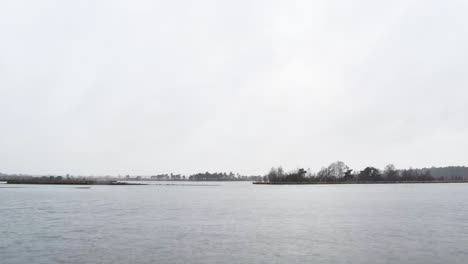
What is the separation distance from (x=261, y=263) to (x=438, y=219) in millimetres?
26756

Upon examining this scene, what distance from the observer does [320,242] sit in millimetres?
27297

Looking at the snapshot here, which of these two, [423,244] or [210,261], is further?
[423,244]

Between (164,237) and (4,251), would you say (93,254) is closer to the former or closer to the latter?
(4,251)

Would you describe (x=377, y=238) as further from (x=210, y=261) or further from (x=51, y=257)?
(x=51, y=257)

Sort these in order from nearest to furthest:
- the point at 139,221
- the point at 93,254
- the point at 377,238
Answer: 1. the point at 93,254
2. the point at 377,238
3. the point at 139,221

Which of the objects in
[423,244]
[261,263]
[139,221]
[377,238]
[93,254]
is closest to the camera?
[261,263]

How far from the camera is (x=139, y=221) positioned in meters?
39.6

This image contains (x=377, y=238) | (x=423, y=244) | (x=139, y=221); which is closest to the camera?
(x=423, y=244)

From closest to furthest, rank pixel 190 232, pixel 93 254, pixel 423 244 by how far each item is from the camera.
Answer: pixel 93 254
pixel 423 244
pixel 190 232

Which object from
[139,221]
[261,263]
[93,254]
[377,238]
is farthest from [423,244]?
[139,221]

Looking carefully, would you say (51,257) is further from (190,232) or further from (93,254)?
(190,232)

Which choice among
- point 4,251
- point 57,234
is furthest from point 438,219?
point 4,251

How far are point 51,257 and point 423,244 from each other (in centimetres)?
2207

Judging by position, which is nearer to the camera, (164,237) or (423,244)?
(423,244)
